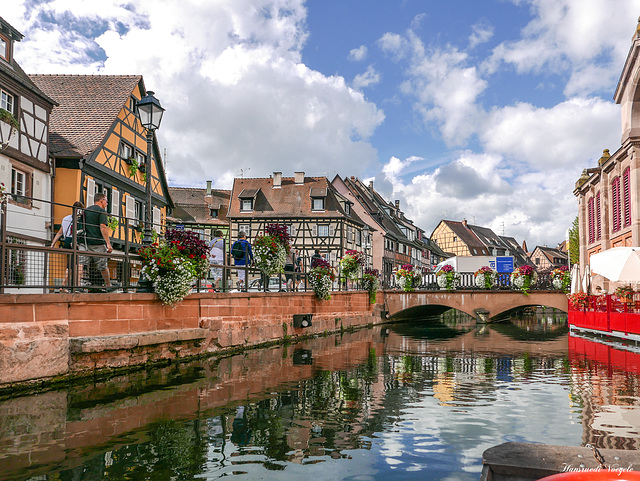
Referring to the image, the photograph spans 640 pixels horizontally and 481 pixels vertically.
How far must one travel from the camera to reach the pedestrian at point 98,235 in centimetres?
1052

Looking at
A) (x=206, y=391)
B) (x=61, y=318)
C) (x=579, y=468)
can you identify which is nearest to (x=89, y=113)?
(x=61, y=318)

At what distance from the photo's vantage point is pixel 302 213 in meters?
44.4

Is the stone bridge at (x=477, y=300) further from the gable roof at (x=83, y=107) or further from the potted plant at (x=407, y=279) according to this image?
the gable roof at (x=83, y=107)

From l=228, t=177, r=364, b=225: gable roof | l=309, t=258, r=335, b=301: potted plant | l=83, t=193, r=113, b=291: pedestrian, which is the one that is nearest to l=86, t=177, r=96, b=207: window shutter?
l=309, t=258, r=335, b=301: potted plant

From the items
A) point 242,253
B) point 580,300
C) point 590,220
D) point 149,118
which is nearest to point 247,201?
point 590,220

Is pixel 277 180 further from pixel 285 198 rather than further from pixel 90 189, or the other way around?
pixel 90 189

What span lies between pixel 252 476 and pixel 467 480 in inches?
66.7

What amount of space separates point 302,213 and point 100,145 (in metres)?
23.6

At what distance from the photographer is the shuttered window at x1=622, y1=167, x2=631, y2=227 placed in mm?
23641

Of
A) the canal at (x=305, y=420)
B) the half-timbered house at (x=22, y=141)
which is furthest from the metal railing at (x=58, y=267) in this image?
the half-timbered house at (x=22, y=141)

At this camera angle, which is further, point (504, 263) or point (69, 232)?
point (504, 263)

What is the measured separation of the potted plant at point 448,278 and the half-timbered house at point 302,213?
11.9m

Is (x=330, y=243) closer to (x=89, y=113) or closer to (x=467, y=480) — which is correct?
(x=89, y=113)

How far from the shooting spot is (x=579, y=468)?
9.40 feet
